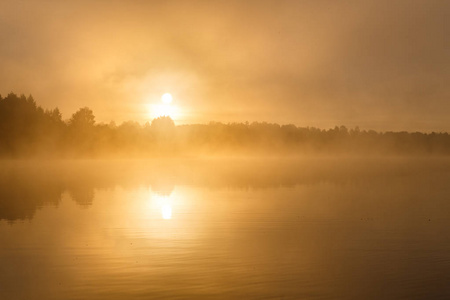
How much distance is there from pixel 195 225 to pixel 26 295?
1730cm

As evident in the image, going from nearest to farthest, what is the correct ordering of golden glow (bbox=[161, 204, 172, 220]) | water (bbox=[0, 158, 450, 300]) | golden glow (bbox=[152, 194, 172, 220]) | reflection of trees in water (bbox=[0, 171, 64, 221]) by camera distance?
water (bbox=[0, 158, 450, 300]) → golden glow (bbox=[161, 204, 172, 220]) → golden glow (bbox=[152, 194, 172, 220]) → reflection of trees in water (bbox=[0, 171, 64, 221])

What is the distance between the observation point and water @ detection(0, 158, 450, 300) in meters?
20.0

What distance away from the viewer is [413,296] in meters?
19.0

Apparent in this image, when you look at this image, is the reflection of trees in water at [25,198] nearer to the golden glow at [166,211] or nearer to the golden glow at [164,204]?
→ the golden glow at [164,204]

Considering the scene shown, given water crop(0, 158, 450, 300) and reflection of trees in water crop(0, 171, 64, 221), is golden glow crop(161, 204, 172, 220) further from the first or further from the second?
reflection of trees in water crop(0, 171, 64, 221)

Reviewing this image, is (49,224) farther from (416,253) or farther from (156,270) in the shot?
(416,253)

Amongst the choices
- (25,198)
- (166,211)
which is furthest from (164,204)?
(25,198)

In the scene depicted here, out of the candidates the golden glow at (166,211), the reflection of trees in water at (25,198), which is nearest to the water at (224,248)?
the golden glow at (166,211)

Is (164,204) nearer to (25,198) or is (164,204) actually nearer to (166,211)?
(166,211)

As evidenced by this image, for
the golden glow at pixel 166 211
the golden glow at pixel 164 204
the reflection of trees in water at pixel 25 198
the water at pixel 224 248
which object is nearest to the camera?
the water at pixel 224 248

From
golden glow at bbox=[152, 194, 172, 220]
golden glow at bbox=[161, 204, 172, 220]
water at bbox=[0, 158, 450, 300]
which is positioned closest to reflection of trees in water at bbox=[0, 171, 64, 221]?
water at bbox=[0, 158, 450, 300]

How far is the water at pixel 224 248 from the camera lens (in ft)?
65.7

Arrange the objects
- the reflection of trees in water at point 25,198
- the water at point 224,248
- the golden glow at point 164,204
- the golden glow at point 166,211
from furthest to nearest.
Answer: the reflection of trees in water at point 25,198 → the golden glow at point 164,204 → the golden glow at point 166,211 → the water at point 224,248

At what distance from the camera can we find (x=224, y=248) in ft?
90.9
